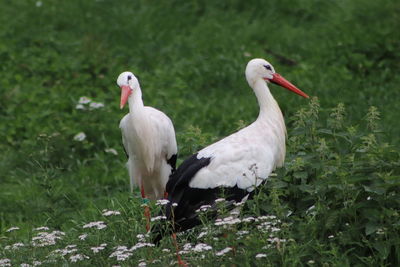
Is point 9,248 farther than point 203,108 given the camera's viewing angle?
No

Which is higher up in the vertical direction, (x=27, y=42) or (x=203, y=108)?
(x=27, y=42)

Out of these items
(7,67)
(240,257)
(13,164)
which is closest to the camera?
(240,257)

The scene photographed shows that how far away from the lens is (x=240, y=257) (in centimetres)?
416

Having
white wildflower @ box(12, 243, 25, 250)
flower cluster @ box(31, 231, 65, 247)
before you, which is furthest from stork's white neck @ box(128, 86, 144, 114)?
white wildflower @ box(12, 243, 25, 250)

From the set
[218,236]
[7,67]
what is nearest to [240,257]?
[218,236]

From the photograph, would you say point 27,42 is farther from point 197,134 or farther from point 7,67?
point 197,134

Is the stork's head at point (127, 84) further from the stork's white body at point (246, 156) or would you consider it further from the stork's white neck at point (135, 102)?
the stork's white body at point (246, 156)

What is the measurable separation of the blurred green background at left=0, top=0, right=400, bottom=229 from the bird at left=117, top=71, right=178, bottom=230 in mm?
152

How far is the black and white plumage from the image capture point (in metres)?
5.68

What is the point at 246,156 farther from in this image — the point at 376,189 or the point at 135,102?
the point at 376,189

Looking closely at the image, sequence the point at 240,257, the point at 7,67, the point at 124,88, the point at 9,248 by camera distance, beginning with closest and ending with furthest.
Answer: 1. the point at 240,257
2. the point at 9,248
3. the point at 124,88
4. the point at 7,67

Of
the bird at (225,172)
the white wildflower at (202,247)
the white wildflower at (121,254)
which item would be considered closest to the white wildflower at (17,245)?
the white wildflower at (121,254)

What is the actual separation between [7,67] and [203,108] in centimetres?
213

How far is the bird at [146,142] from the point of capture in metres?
5.68
